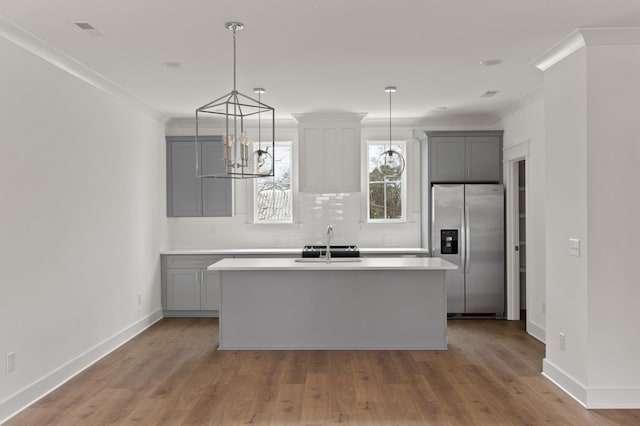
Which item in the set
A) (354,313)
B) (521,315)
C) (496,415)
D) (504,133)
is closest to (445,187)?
(504,133)

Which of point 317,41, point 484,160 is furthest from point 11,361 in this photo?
point 484,160

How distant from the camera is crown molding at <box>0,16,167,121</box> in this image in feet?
11.5

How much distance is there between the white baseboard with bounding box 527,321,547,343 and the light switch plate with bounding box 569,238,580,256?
1933mm

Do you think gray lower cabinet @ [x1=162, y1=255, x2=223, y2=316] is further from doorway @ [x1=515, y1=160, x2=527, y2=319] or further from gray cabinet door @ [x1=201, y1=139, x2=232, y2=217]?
doorway @ [x1=515, y1=160, x2=527, y2=319]

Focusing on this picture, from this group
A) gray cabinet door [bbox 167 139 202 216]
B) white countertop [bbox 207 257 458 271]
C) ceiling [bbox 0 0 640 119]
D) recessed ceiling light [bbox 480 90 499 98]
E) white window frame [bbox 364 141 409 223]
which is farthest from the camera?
white window frame [bbox 364 141 409 223]

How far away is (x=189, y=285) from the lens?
265 inches

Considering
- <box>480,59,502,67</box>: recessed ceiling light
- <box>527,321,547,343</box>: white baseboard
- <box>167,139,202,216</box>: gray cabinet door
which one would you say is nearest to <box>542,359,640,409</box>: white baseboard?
<box>527,321,547,343</box>: white baseboard

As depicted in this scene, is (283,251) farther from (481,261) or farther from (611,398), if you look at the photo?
(611,398)

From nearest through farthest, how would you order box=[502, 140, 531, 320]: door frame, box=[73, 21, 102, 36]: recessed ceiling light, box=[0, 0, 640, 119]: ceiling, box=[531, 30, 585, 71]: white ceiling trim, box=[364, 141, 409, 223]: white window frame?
1. box=[0, 0, 640, 119]: ceiling
2. box=[73, 21, 102, 36]: recessed ceiling light
3. box=[531, 30, 585, 71]: white ceiling trim
4. box=[502, 140, 531, 320]: door frame
5. box=[364, 141, 409, 223]: white window frame

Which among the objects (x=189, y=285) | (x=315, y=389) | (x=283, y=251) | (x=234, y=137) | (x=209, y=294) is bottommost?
(x=315, y=389)

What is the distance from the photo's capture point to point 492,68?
462 cm

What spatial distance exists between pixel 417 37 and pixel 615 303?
237 cm

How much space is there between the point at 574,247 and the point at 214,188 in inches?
187

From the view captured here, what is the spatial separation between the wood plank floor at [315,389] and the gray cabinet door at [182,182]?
85.3 inches
